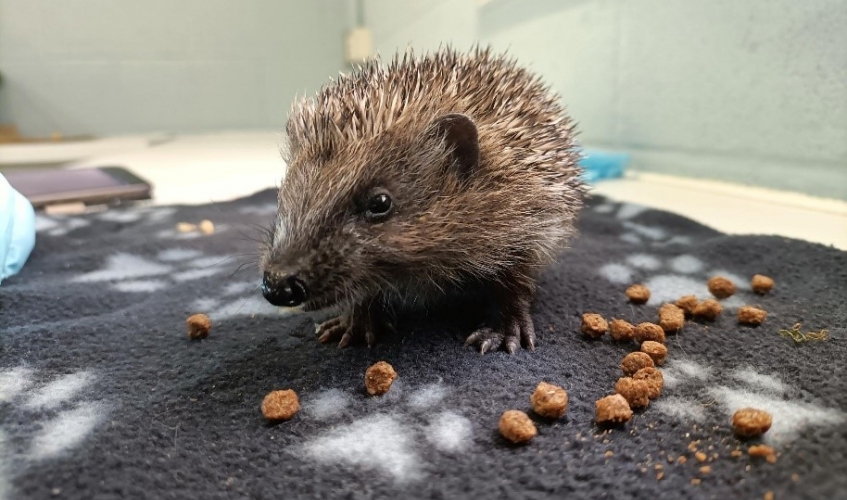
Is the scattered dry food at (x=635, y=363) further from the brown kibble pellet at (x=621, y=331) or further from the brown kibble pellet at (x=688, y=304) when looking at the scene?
the brown kibble pellet at (x=688, y=304)

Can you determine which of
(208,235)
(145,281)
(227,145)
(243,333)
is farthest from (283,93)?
(243,333)

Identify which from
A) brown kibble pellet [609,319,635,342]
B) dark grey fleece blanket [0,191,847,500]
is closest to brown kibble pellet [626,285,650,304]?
dark grey fleece blanket [0,191,847,500]

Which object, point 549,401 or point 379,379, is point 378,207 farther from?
point 549,401

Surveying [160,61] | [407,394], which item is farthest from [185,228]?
[160,61]

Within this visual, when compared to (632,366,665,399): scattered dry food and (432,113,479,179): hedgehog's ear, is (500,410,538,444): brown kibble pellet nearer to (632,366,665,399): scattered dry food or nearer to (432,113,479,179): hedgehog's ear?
(632,366,665,399): scattered dry food

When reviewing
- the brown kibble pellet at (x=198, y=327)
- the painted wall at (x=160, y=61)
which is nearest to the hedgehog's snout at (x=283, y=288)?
the brown kibble pellet at (x=198, y=327)

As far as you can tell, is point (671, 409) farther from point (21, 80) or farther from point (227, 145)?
point (21, 80)
